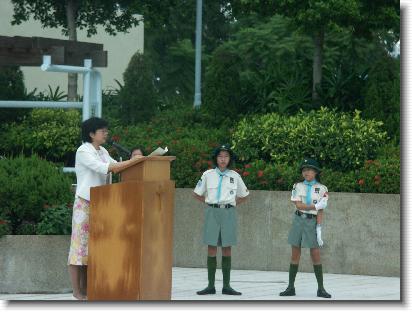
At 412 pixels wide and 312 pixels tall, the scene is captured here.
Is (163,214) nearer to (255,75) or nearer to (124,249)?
(124,249)

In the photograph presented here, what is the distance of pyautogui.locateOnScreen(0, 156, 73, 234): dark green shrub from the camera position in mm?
13961

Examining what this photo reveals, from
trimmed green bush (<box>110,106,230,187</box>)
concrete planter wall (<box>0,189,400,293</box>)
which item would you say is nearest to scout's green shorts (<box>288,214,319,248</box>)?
concrete planter wall (<box>0,189,400,293</box>)

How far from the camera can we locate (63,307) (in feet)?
35.3

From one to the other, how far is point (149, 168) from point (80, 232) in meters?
1.43

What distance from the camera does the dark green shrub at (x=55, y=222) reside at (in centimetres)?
1388

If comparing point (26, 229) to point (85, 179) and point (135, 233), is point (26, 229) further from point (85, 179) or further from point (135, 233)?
point (135, 233)

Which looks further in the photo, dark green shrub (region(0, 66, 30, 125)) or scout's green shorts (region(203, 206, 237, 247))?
dark green shrub (region(0, 66, 30, 125))

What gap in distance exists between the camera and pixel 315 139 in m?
19.3

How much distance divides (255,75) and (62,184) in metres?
10.0

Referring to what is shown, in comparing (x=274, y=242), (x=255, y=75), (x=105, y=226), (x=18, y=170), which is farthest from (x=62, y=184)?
(x=255, y=75)

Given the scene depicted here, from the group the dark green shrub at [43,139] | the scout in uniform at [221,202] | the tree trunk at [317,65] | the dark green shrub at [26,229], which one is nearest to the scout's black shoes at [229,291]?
the scout in uniform at [221,202]

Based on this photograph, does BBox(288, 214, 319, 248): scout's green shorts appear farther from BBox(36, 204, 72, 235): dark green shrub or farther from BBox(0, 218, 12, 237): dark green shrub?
BBox(0, 218, 12, 237): dark green shrub

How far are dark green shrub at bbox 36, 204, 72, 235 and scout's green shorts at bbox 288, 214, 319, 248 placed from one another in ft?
8.27

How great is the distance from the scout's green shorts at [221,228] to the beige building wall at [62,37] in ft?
92.8
